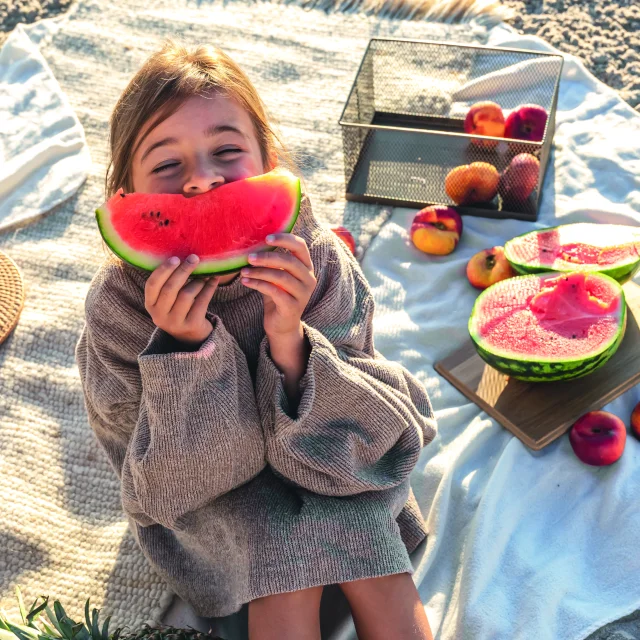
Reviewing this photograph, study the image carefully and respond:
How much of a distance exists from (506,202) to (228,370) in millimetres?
1837

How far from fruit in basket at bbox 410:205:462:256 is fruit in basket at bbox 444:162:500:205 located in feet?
0.54

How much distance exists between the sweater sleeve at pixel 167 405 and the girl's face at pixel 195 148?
23 cm

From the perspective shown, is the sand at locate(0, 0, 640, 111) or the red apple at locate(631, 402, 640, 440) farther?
the sand at locate(0, 0, 640, 111)

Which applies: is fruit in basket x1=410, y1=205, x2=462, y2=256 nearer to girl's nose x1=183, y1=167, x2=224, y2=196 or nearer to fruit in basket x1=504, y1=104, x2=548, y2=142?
fruit in basket x1=504, y1=104, x2=548, y2=142

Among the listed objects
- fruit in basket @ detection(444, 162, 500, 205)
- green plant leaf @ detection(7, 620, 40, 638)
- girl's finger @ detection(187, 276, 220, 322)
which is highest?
girl's finger @ detection(187, 276, 220, 322)

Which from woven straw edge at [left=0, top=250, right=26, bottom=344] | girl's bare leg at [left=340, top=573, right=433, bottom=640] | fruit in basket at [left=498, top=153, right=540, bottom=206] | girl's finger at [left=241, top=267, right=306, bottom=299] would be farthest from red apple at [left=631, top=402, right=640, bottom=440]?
woven straw edge at [left=0, top=250, right=26, bottom=344]

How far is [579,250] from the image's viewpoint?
112 inches

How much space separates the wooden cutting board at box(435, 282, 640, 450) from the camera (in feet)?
8.19

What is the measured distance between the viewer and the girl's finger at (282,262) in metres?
1.66

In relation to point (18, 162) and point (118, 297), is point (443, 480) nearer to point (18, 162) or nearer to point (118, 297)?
point (118, 297)

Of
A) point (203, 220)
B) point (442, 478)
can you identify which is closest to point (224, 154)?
point (203, 220)

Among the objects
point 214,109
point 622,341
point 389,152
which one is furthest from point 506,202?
point 214,109

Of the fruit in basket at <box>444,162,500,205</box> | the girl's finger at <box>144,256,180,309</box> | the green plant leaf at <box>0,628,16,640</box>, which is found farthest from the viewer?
the fruit in basket at <box>444,162,500,205</box>

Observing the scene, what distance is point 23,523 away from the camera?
241cm
